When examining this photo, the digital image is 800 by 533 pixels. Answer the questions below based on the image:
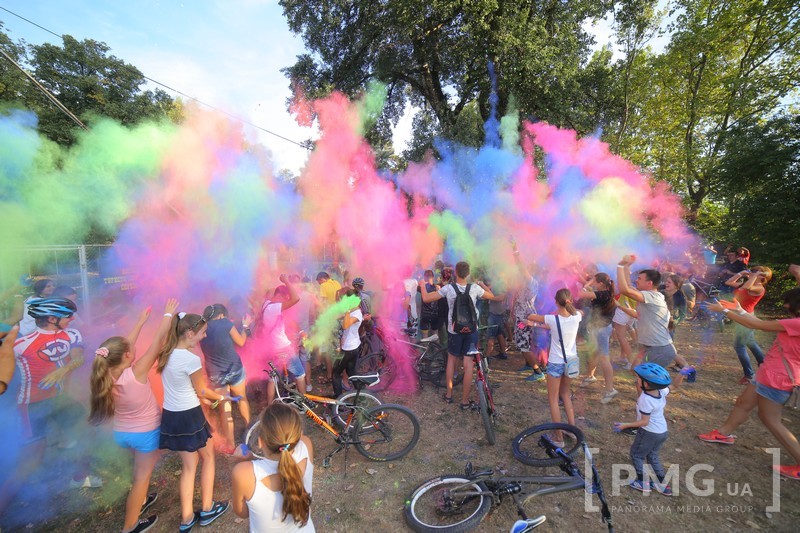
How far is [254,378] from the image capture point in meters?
5.88

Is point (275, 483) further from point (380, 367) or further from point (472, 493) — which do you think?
point (380, 367)

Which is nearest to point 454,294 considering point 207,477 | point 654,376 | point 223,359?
point 654,376

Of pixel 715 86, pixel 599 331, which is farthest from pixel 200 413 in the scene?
Answer: pixel 715 86

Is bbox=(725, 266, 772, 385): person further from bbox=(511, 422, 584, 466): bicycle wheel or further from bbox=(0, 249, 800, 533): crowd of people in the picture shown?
bbox=(511, 422, 584, 466): bicycle wheel

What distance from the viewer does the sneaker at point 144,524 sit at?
313 cm

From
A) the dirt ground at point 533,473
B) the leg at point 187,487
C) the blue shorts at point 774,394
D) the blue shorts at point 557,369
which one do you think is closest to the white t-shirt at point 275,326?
the dirt ground at point 533,473

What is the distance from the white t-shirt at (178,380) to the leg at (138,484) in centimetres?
47

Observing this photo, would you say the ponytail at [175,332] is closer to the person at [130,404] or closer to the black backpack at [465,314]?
the person at [130,404]

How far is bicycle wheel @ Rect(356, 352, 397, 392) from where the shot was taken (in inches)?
243

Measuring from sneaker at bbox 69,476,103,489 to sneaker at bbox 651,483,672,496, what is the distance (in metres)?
6.07

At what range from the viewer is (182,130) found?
5973 millimetres

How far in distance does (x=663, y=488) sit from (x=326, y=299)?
5.47 m

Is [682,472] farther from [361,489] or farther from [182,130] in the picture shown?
[182,130]

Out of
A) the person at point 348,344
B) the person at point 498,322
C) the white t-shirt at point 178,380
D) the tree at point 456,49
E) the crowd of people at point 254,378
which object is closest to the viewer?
the crowd of people at point 254,378
